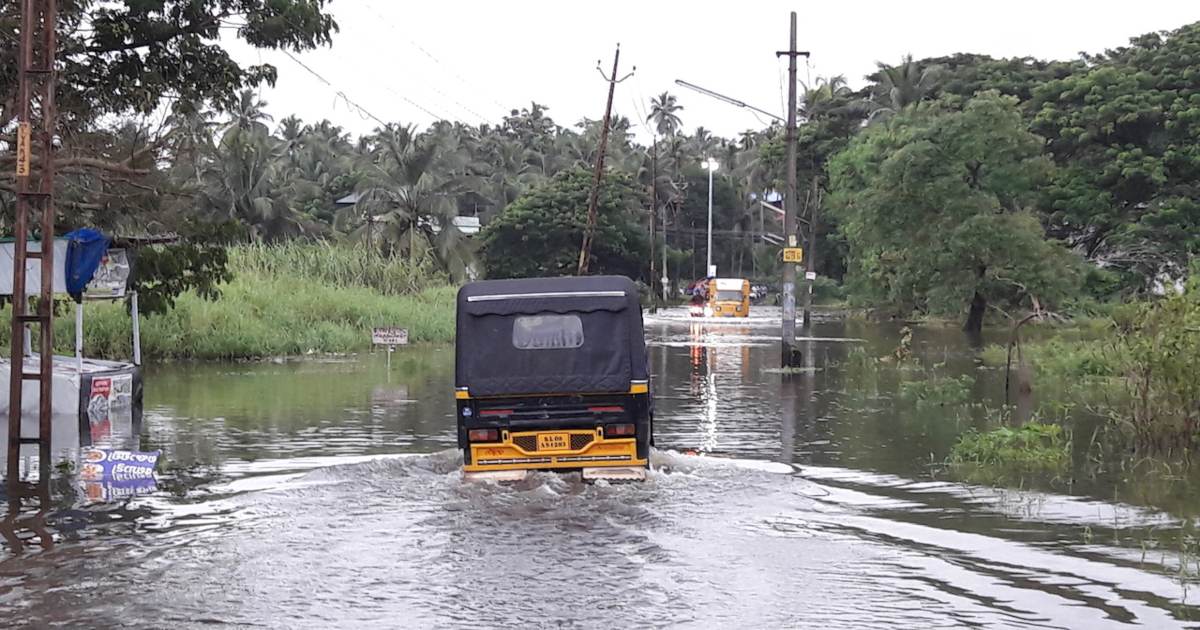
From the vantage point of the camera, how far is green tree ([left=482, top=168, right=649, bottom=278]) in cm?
8431

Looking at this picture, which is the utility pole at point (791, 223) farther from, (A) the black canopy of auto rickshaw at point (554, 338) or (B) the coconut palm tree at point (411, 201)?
(B) the coconut palm tree at point (411, 201)

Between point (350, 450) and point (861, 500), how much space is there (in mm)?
7092

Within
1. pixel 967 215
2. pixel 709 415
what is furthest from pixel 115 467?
pixel 967 215

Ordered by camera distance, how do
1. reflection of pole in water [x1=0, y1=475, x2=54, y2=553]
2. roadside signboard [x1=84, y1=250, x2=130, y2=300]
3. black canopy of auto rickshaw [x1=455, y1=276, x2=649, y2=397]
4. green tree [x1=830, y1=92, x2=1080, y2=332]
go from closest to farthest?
reflection of pole in water [x1=0, y1=475, x2=54, y2=553]
black canopy of auto rickshaw [x1=455, y1=276, x2=649, y2=397]
roadside signboard [x1=84, y1=250, x2=130, y2=300]
green tree [x1=830, y1=92, x2=1080, y2=332]

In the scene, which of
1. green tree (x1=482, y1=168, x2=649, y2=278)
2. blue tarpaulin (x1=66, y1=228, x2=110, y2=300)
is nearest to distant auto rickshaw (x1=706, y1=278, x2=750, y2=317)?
green tree (x1=482, y1=168, x2=649, y2=278)

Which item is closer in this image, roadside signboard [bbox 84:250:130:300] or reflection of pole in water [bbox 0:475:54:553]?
reflection of pole in water [bbox 0:475:54:553]

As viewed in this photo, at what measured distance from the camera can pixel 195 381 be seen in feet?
94.8

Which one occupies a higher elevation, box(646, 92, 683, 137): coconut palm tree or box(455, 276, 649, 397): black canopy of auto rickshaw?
box(646, 92, 683, 137): coconut palm tree

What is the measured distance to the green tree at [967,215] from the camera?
44.8 metres

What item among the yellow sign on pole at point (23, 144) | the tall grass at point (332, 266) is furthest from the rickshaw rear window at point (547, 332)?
the tall grass at point (332, 266)

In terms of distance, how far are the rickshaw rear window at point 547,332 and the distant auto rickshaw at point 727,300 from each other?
197 ft

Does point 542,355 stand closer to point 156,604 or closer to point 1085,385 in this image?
point 156,604

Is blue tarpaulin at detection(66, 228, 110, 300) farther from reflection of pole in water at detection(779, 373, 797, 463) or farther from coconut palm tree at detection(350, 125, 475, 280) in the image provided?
coconut palm tree at detection(350, 125, 475, 280)

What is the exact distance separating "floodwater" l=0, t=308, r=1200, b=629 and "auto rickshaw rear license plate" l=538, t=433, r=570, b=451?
0.39 m
